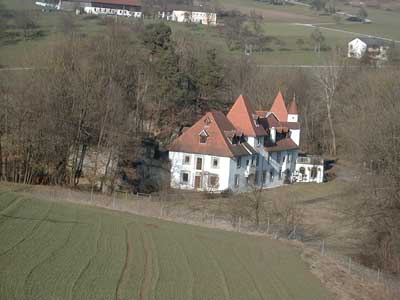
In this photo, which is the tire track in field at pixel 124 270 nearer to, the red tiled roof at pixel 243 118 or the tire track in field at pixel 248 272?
the tire track in field at pixel 248 272

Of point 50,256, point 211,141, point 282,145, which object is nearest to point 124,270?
point 50,256

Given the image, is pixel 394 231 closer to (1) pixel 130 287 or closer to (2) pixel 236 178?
(1) pixel 130 287

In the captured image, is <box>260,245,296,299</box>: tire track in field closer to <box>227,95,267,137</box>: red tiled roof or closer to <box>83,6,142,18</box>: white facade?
<box>227,95,267,137</box>: red tiled roof

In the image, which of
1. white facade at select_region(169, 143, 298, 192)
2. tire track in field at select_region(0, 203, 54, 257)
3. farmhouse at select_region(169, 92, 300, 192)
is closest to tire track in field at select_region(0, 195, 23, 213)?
tire track in field at select_region(0, 203, 54, 257)

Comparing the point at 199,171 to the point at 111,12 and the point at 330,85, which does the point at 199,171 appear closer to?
the point at 330,85

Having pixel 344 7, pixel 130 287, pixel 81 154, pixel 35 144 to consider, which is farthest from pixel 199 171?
pixel 344 7

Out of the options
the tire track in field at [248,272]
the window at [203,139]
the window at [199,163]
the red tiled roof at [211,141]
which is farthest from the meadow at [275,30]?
Answer: the tire track in field at [248,272]
